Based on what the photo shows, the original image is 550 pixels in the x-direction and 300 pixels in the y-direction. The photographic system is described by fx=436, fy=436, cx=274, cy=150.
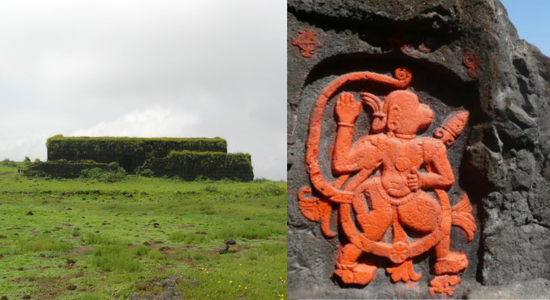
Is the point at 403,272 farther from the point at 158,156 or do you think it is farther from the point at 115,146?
the point at 115,146

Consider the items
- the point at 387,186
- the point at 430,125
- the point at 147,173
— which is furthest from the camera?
the point at 147,173

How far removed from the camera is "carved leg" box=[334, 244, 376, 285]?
2.94 meters

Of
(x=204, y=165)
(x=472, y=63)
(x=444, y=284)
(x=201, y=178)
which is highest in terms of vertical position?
(x=472, y=63)

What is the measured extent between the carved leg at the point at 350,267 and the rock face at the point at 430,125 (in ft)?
0.06

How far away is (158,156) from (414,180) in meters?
22.7

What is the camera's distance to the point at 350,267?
9.68 feet

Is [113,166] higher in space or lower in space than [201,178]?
higher

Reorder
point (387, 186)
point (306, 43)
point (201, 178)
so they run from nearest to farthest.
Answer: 1. point (306, 43)
2. point (387, 186)
3. point (201, 178)

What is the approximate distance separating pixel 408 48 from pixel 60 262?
5917 mm

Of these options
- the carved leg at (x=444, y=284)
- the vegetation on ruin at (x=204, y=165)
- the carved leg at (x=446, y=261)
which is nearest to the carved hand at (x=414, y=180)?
the carved leg at (x=446, y=261)

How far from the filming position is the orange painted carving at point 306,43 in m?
2.86

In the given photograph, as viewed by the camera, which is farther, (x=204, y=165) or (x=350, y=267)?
(x=204, y=165)

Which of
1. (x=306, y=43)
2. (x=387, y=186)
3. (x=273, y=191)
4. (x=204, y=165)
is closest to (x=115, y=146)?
(x=204, y=165)

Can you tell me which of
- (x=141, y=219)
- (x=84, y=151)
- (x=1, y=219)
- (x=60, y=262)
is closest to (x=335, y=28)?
(x=60, y=262)
